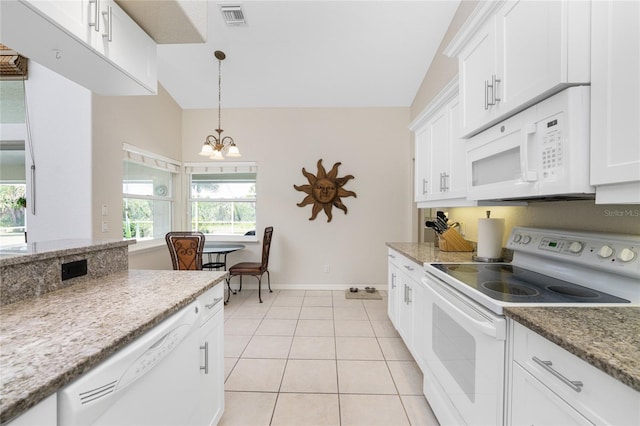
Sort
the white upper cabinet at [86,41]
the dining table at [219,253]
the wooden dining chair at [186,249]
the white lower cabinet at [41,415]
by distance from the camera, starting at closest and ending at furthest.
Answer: the white lower cabinet at [41,415], the white upper cabinet at [86,41], the wooden dining chair at [186,249], the dining table at [219,253]

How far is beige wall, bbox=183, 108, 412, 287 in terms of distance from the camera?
4.36 m

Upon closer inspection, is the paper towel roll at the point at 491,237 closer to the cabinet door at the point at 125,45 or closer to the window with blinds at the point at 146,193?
the cabinet door at the point at 125,45

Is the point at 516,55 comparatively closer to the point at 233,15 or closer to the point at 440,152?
the point at 440,152

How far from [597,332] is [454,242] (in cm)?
170

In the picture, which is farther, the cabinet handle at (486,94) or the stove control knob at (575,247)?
the cabinet handle at (486,94)

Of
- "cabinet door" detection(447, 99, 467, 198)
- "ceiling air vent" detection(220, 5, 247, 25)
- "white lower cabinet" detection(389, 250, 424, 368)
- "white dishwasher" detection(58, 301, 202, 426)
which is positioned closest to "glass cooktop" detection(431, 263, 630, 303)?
"white lower cabinet" detection(389, 250, 424, 368)

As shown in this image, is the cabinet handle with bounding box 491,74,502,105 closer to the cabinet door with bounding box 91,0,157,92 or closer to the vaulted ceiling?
the cabinet door with bounding box 91,0,157,92

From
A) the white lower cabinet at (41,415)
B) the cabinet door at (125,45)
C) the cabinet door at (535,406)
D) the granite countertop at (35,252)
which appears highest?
the cabinet door at (125,45)

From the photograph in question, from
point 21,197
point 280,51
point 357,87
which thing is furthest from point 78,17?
point 357,87

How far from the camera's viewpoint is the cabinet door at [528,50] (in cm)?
108

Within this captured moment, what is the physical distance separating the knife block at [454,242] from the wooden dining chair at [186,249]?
8.59 feet

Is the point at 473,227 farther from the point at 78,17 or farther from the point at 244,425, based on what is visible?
the point at 78,17

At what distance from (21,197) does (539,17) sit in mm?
4464

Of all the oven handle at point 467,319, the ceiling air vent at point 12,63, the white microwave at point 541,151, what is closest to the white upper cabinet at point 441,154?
the white microwave at point 541,151
